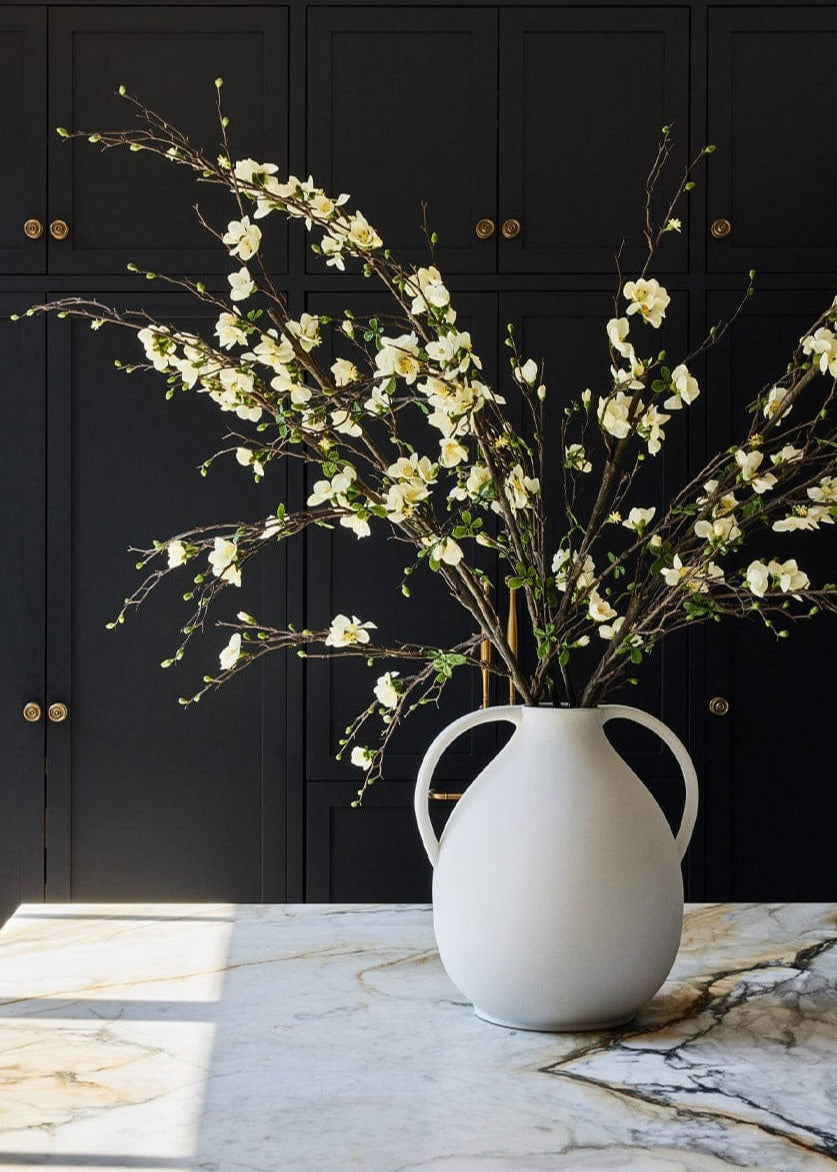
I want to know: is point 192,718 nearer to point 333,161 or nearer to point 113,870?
point 113,870

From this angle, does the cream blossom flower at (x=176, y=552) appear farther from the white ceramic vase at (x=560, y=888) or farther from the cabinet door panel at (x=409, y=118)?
the cabinet door panel at (x=409, y=118)

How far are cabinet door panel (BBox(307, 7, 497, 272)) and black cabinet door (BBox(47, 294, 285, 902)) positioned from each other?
0.44 m

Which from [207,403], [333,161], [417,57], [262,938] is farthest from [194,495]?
[262,938]

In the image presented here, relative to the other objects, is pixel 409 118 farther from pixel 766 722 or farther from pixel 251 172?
pixel 251 172

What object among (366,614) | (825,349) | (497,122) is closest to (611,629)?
(825,349)

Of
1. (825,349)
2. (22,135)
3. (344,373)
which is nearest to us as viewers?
(825,349)

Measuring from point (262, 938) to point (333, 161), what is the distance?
5.67 ft

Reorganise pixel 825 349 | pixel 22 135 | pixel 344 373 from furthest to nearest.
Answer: pixel 22 135 < pixel 344 373 < pixel 825 349

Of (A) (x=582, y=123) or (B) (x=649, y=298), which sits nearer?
(B) (x=649, y=298)

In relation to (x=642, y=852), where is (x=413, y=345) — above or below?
above

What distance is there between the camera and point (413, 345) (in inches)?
40.6

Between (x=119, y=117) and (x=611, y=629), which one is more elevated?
(x=119, y=117)

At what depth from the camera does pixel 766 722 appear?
8.48ft

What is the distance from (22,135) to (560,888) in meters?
2.12
